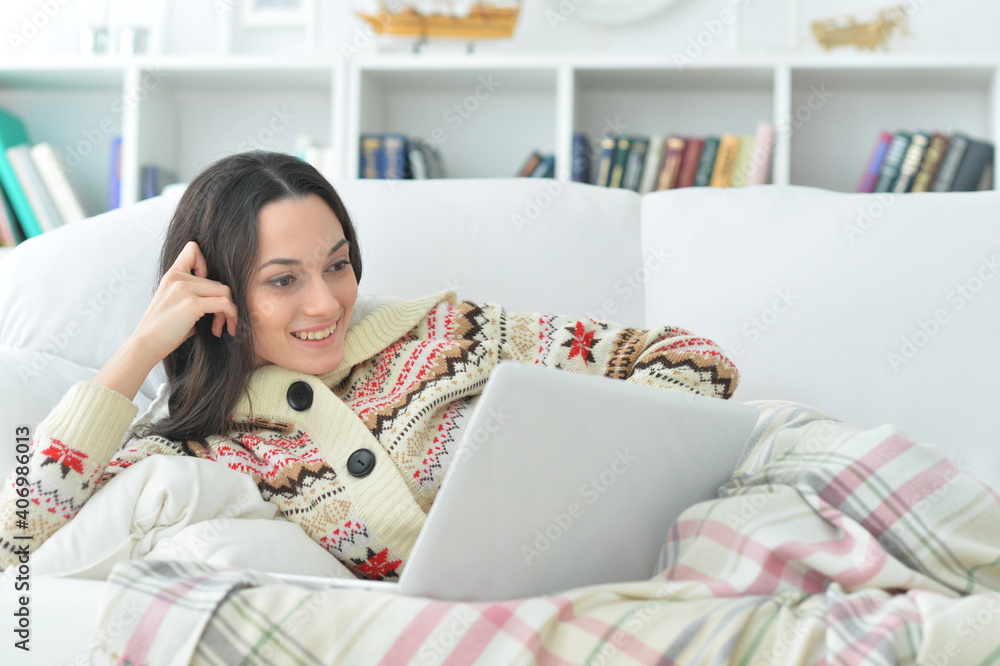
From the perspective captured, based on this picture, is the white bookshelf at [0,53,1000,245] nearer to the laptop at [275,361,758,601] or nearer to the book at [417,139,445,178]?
the book at [417,139,445,178]

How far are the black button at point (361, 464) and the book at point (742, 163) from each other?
1.38 metres

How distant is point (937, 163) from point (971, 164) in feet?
0.25

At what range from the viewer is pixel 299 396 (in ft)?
3.56

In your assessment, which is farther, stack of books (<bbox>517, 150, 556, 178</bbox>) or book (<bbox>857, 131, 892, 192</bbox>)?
stack of books (<bbox>517, 150, 556, 178</bbox>)

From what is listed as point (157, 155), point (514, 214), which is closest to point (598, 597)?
point (514, 214)

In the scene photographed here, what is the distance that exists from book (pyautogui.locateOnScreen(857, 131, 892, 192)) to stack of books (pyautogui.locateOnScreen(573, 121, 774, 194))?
0.23 metres

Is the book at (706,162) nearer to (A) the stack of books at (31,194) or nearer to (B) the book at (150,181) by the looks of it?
(B) the book at (150,181)

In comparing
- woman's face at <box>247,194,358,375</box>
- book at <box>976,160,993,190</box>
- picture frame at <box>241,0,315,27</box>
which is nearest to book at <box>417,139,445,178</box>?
picture frame at <box>241,0,315,27</box>

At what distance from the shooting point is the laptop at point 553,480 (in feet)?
2.00

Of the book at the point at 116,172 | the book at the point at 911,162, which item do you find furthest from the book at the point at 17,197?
the book at the point at 911,162

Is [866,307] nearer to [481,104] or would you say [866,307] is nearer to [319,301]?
[319,301]

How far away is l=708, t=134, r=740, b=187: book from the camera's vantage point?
2.10 meters

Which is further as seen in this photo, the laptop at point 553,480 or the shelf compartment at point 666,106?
the shelf compartment at point 666,106

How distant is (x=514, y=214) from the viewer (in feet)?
4.63
